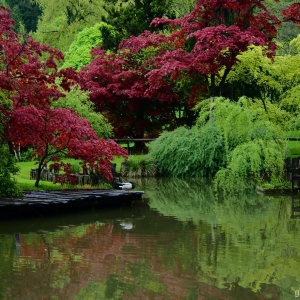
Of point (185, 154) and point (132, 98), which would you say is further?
point (132, 98)

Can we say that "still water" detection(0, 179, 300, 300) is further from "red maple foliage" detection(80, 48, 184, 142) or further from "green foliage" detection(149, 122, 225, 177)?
"red maple foliage" detection(80, 48, 184, 142)

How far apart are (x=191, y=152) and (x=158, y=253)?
40.1 feet

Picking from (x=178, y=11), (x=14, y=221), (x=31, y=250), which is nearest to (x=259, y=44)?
(x=14, y=221)

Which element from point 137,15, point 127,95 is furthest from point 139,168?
point 137,15

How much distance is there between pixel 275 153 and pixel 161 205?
13.2ft

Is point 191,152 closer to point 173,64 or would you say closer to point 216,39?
point 173,64

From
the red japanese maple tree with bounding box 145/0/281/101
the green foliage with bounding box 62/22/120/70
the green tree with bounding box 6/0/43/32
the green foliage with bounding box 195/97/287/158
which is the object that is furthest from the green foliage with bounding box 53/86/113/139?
the green tree with bounding box 6/0/43/32

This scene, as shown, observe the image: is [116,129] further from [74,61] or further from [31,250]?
[31,250]

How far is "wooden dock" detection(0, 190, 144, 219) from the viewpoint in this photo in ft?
53.4

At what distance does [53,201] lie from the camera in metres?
16.6

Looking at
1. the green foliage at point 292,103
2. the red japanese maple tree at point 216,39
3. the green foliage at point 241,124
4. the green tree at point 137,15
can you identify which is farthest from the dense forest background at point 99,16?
the green foliage at point 241,124

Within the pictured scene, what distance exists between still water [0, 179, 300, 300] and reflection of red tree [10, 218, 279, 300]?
0.05ft

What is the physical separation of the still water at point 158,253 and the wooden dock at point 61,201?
1.01 feet

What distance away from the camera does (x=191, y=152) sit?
24.8 m
